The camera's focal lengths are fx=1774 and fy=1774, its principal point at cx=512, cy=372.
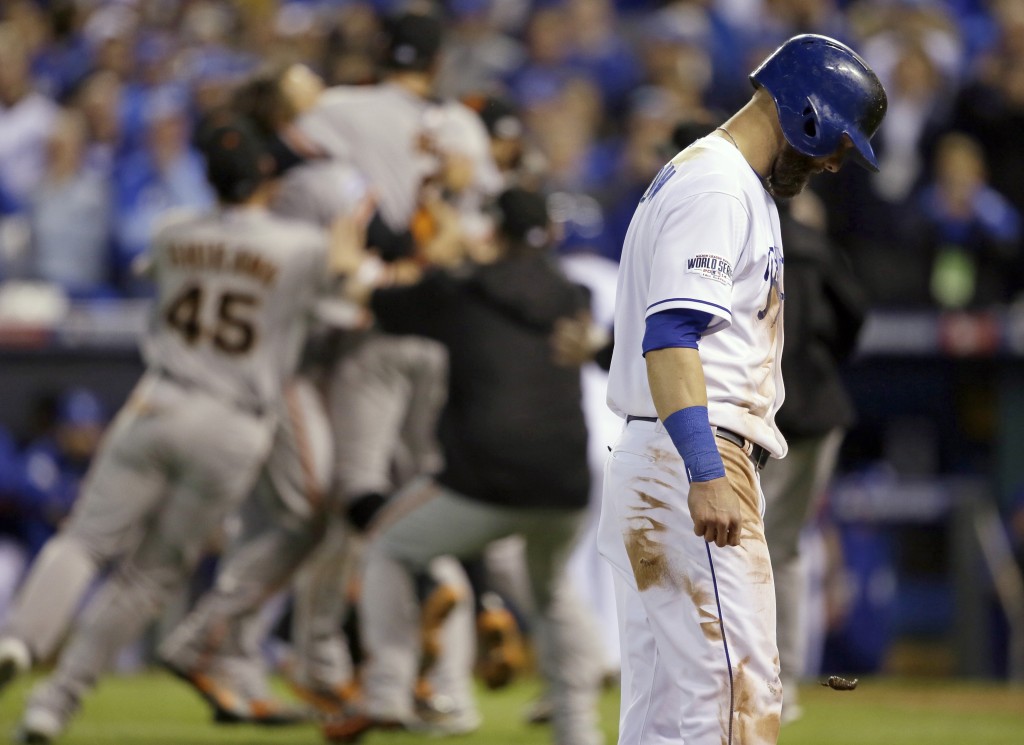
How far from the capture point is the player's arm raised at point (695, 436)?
11.9 feet

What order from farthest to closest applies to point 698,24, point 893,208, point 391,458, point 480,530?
point 698,24 < point 893,208 < point 391,458 < point 480,530

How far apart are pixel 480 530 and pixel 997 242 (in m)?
5.23

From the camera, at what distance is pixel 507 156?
26.6ft

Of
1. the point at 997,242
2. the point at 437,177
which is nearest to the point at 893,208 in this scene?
the point at 997,242

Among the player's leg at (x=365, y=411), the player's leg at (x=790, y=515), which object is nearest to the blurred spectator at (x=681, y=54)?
the player's leg at (x=365, y=411)

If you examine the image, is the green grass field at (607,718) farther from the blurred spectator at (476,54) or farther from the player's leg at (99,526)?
the blurred spectator at (476,54)

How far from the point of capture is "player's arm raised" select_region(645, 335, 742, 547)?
3.64 m

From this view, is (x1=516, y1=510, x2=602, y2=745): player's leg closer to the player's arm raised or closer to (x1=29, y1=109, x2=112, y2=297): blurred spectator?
the player's arm raised

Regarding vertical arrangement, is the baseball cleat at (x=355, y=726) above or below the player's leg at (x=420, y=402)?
below

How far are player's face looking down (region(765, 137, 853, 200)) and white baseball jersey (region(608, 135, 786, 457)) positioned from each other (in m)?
0.06

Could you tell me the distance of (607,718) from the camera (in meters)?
7.85

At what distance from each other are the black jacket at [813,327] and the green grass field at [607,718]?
1371 millimetres

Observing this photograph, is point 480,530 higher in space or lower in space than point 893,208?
lower

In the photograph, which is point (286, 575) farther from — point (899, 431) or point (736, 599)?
point (899, 431)
